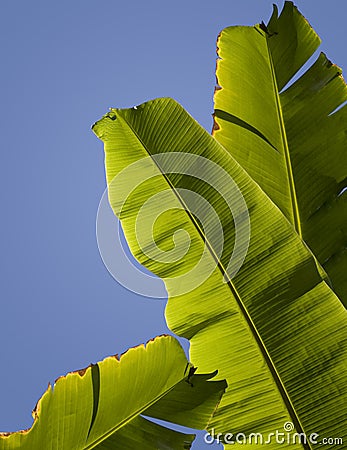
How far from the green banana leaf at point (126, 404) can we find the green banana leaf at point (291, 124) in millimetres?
615

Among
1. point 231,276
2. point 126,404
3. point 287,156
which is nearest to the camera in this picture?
point 126,404

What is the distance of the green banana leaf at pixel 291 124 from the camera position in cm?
169

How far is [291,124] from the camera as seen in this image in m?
1.87

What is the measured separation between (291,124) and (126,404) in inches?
43.8

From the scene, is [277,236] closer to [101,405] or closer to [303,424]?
[303,424]

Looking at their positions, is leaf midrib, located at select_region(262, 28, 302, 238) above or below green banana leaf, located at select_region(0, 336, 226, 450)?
above

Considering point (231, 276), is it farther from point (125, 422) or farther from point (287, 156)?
point (287, 156)

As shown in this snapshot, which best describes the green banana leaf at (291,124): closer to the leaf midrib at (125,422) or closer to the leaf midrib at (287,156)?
the leaf midrib at (287,156)

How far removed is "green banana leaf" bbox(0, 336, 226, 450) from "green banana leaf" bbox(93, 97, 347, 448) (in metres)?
0.13

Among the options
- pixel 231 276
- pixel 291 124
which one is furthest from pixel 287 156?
pixel 231 276

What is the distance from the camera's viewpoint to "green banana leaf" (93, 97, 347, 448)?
4.14 ft

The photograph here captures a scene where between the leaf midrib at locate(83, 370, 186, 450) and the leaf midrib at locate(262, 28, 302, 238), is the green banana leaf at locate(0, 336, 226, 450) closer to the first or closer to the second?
the leaf midrib at locate(83, 370, 186, 450)

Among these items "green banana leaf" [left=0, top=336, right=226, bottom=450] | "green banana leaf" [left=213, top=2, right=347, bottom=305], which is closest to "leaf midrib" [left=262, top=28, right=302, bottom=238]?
"green banana leaf" [left=213, top=2, right=347, bottom=305]

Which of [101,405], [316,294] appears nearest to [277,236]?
[316,294]
